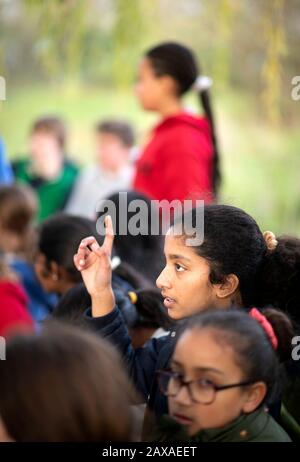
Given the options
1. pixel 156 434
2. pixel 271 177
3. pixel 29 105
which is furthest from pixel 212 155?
pixel 29 105

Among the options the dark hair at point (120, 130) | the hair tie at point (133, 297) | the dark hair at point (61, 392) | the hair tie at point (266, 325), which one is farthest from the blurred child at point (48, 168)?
the dark hair at point (61, 392)

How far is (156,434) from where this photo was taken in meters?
1.61

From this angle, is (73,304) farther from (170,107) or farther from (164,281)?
(170,107)

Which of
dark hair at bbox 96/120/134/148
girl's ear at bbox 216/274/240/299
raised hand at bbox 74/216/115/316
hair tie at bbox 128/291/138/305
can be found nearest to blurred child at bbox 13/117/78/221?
dark hair at bbox 96/120/134/148

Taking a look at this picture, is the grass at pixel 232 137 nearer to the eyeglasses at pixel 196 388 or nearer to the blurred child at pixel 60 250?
the blurred child at pixel 60 250

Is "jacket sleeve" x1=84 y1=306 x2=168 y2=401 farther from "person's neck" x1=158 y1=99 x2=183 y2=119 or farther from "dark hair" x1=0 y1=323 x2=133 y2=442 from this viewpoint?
"person's neck" x1=158 y1=99 x2=183 y2=119

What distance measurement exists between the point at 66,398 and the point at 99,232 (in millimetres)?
1545

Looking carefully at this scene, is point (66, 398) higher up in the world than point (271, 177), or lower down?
higher up

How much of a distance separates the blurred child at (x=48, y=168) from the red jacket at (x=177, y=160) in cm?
130

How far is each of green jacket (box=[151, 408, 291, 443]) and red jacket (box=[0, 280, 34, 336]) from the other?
1559mm

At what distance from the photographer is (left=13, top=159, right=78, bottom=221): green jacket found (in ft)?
15.4

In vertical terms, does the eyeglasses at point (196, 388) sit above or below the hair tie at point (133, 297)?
above

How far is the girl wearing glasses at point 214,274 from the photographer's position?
1.99 meters
